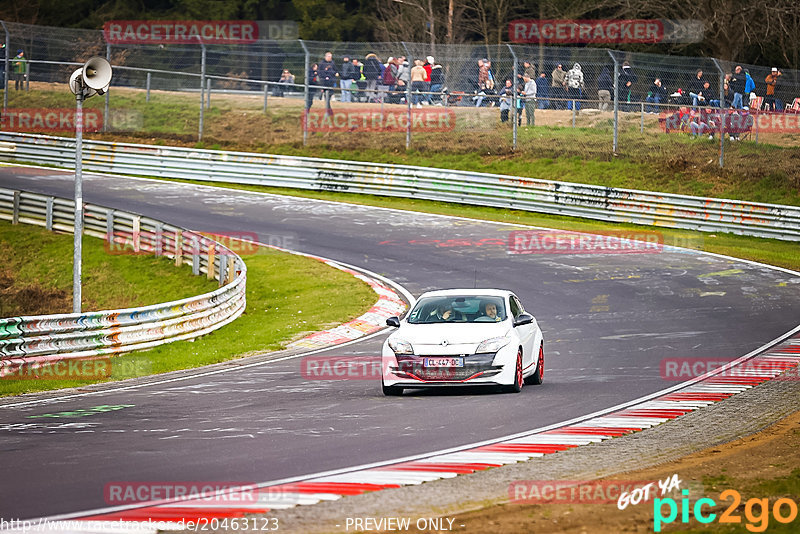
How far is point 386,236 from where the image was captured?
28.4m

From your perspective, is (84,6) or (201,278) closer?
(201,278)

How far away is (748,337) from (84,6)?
55453 millimetres

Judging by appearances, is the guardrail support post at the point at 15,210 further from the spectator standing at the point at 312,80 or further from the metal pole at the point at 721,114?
the metal pole at the point at 721,114

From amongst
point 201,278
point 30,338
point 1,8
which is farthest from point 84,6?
point 30,338

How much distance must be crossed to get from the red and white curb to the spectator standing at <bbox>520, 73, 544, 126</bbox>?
20688 millimetres

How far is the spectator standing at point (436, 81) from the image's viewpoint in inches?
1385

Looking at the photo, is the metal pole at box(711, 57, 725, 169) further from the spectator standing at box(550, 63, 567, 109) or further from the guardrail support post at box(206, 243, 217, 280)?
the guardrail support post at box(206, 243, 217, 280)

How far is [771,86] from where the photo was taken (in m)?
30.6

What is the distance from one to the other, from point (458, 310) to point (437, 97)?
72.9ft

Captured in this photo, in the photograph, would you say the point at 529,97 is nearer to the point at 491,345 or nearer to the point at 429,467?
the point at 491,345

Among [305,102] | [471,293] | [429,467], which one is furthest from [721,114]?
[429,467]

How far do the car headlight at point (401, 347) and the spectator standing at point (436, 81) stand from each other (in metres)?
22.3

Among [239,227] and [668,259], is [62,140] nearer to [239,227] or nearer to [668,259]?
[239,227]

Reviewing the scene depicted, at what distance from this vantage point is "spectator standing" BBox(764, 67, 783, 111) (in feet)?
99.9
